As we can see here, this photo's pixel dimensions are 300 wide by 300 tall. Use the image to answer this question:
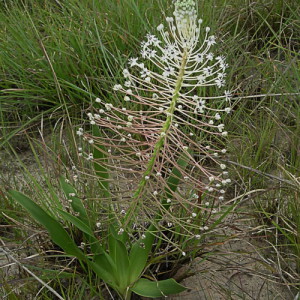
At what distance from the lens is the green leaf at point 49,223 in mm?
2285

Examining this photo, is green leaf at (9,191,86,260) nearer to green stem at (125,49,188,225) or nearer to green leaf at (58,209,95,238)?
green leaf at (58,209,95,238)

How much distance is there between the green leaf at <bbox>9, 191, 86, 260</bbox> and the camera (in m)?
2.29

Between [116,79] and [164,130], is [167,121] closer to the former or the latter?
[164,130]

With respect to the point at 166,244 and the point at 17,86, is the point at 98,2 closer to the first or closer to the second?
the point at 17,86

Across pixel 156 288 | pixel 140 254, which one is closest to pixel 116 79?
pixel 140 254

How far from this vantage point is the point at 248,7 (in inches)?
161

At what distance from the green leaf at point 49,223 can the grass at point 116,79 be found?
60cm

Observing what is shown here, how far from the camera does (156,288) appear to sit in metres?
2.34

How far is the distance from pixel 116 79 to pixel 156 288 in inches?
68.0

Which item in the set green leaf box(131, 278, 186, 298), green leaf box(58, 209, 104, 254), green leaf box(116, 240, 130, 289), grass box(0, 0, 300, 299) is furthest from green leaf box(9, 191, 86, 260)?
grass box(0, 0, 300, 299)

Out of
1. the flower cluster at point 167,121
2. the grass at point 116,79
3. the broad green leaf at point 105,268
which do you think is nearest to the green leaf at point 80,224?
the broad green leaf at point 105,268

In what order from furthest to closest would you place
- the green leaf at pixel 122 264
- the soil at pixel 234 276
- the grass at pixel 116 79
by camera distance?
1. the grass at pixel 116 79
2. the soil at pixel 234 276
3. the green leaf at pixel 122 264

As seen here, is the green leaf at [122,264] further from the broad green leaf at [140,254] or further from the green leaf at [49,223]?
the green leaf at [49,223]

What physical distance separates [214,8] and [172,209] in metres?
1.78
